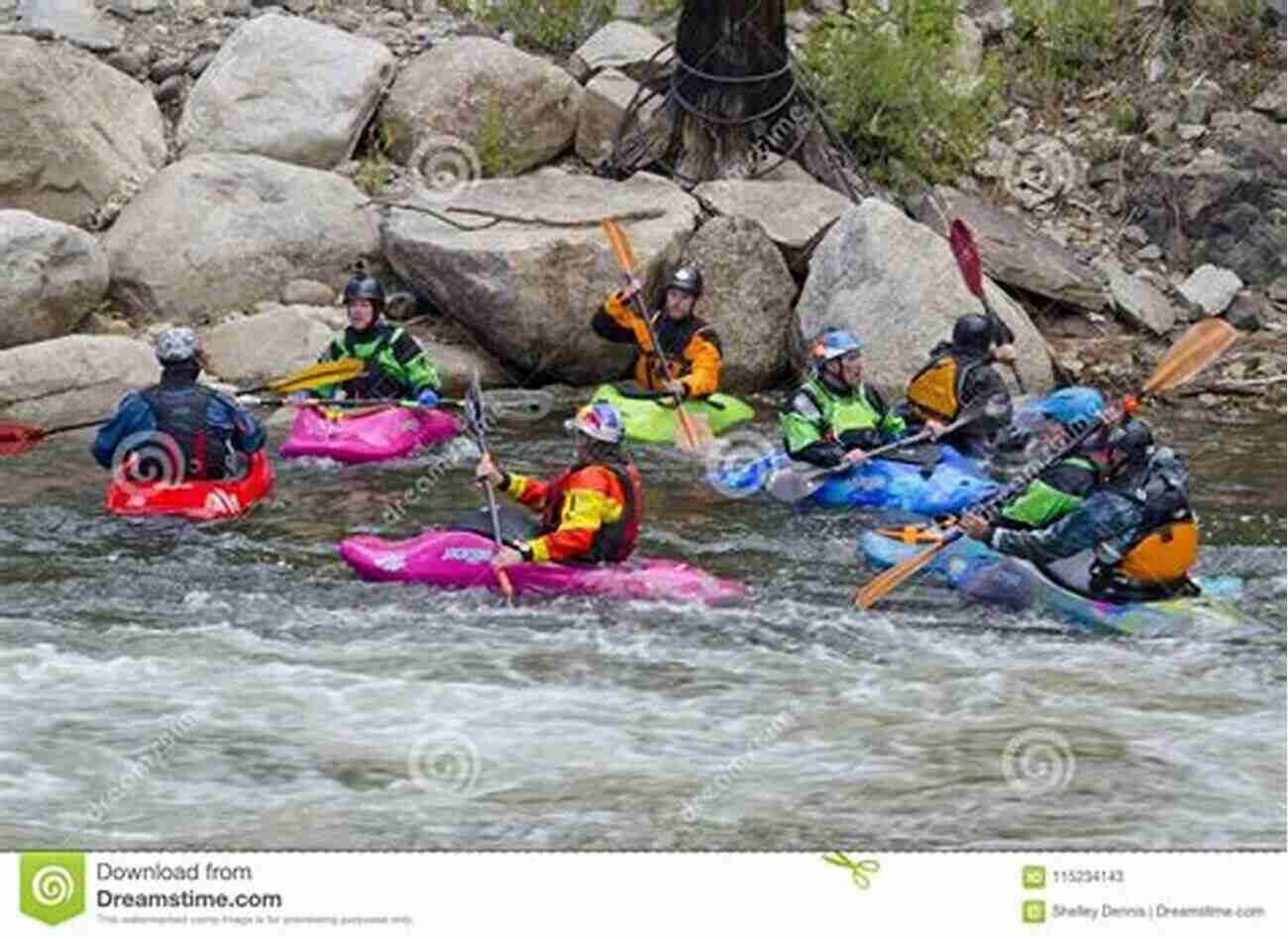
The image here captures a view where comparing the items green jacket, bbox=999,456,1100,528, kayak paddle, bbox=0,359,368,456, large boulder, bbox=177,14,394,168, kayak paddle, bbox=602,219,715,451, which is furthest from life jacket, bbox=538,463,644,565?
large boulder, bbox=177,14,394,168

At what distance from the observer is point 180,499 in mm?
11750

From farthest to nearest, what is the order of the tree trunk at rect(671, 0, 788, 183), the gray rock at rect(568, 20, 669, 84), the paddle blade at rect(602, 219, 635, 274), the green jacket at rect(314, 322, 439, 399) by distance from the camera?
the gray rock at rect(568, 20, 669, 84), the tree trunk at rect(671, 0, 788, 183), the paddle blade at rect(602, 219, 635, 274), the green jacket at rect(314, 322, 439, 399)

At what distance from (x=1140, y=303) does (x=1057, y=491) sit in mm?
6104

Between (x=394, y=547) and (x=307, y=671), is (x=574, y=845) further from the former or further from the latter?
(x=394, y=547)

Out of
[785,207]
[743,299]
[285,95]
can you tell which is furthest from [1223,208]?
[285,95]

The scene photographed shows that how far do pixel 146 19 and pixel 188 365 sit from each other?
7014mm

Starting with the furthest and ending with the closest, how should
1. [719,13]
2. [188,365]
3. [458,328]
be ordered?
[719,13] < [458,328] < [188,365]

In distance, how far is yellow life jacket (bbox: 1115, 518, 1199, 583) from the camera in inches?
396

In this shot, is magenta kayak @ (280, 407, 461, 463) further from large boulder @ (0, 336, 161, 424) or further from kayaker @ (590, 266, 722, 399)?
kayaker @ (590, 266, 722, 399)

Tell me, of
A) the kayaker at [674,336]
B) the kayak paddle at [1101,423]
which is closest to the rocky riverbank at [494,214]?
the kayaker at [674,336]

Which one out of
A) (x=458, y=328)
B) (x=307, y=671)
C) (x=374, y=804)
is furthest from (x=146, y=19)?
(x=374, y=804)

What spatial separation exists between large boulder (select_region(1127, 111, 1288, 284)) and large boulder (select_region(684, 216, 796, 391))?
123 inches

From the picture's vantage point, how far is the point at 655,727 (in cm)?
903

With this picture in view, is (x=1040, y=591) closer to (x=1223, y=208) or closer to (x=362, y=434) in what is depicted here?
(x=362, y=434)
